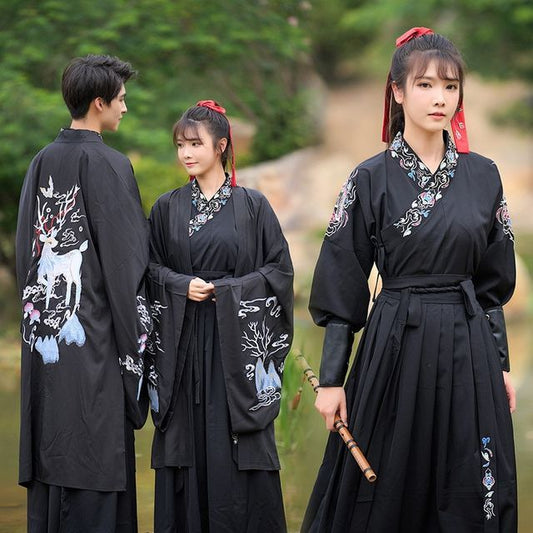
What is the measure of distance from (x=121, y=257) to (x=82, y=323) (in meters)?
0.29

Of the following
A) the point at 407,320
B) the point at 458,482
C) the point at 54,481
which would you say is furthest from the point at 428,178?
the point at 54,481

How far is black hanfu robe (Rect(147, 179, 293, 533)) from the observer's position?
440 cm

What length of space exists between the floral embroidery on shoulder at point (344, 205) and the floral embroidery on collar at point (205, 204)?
37.9 inches

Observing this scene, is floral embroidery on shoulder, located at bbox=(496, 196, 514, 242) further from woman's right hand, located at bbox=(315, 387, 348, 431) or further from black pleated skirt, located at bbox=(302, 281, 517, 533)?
woman's right hand, located at bbox=(315, 387, 348, 431)

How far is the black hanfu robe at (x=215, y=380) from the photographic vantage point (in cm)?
440

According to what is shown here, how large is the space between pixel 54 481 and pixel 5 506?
4.76 feet

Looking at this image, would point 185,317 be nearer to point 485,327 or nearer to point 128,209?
point 128,209

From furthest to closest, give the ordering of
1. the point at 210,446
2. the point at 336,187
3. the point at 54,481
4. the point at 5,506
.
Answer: the point at 336,187 < the point at 5,506 < the point at 210,446 < the point at 54,481

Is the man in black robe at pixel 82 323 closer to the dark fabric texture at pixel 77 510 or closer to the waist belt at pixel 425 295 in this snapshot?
the dark fabric texture at pixel 77 510

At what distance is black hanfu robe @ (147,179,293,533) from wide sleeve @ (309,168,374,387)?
2.76 feet

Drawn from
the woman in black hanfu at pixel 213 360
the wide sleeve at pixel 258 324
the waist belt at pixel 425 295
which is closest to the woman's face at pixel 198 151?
the woman in black hanfu at pixel 213 360

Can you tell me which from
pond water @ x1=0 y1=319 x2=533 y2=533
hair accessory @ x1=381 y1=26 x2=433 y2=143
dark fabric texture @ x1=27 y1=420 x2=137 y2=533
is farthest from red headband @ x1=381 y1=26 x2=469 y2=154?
pond water @ x1=0 y1=319 x2=533 y2=533

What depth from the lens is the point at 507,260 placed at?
3650 mm

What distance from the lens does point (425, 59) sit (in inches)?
139
